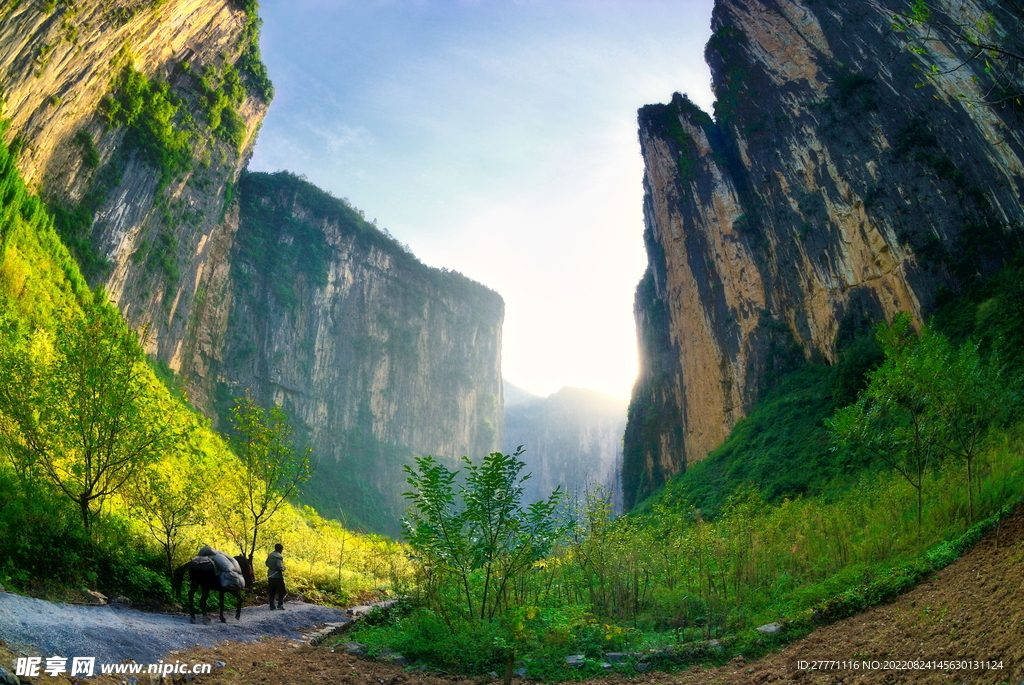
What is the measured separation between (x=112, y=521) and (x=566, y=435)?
114 meters

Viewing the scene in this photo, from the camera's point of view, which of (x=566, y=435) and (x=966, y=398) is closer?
(x=966, y=398)

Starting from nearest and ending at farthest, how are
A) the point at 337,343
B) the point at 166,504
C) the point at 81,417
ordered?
the point at 81,417 → the point at 166,504 → the point at 337,343

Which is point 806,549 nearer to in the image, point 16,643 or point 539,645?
point 539,645

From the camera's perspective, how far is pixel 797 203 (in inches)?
1158

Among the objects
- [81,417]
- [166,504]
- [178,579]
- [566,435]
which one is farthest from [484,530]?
[566,435]

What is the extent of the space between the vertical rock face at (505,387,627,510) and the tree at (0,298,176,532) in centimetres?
10077

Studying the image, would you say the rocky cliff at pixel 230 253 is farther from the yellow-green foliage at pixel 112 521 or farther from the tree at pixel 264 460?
the tree at pixel 264 460

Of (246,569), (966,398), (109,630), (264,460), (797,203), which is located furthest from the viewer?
(797,203)

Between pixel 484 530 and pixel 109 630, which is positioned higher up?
pixel 484 530

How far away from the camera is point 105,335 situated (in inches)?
434

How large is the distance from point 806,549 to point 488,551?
6.74m

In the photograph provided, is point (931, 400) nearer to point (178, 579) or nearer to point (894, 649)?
point (894, 649)

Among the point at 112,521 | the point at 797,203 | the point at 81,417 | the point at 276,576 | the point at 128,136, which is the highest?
the point at 128,136

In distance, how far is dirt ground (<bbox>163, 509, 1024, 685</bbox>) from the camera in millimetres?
4500
